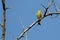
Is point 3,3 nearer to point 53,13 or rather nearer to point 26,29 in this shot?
point 26,29

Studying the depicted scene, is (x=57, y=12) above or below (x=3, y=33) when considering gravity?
above

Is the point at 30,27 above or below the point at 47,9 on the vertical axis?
below

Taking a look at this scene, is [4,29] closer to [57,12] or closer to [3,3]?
[3,3]

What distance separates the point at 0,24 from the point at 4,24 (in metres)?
0.13

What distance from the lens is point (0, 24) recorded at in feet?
12.3

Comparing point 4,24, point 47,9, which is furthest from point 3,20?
point 47,9

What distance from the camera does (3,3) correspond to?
382cm

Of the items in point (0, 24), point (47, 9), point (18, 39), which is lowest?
point (18, 39)

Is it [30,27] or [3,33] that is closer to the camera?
[3,33]

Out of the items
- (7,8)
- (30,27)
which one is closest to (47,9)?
(30,27)

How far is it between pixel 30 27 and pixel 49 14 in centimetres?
42

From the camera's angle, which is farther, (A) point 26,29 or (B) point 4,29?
(A) point 26,29

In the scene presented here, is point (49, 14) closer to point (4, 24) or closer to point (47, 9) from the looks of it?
point (47, 9)

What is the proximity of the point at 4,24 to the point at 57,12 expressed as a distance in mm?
943
